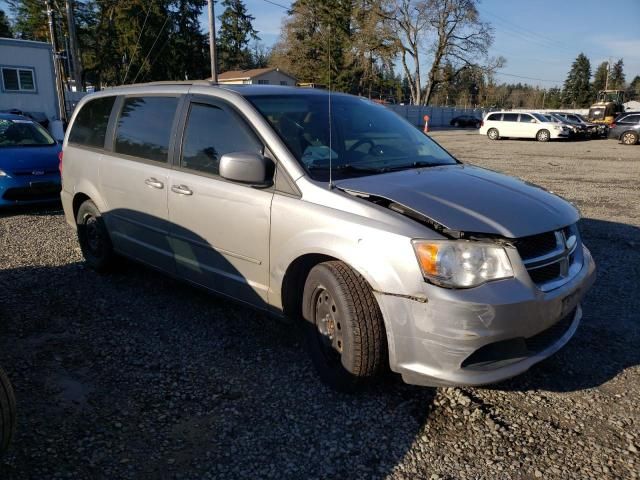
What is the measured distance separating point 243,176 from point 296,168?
0.34m

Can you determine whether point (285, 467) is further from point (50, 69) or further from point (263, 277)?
point (50, 69)

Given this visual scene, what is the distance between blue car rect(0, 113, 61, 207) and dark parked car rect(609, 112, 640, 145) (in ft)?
86.8

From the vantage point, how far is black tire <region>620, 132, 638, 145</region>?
84.3 feet

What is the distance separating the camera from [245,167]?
320cm

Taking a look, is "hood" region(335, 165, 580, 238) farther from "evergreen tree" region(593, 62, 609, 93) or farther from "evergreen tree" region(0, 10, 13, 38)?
"evergreen tree" region(593, 62, 609, 93)

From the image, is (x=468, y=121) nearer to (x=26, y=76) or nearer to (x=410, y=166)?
(x=26, y=76)

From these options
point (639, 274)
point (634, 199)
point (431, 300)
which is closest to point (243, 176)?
point (431, 300)

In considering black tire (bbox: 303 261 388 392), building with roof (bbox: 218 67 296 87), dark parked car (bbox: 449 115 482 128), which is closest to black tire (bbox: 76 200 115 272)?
black tire (bbox: 303 261 388 392)

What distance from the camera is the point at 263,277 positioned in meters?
3.42

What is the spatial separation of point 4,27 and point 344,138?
67.7 m

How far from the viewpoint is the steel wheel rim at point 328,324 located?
3029 millimetres

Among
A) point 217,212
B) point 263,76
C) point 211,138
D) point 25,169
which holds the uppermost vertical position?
point 263,76

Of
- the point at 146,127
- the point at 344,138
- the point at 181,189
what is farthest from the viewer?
the point at 146,127

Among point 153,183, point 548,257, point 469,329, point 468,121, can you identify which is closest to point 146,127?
point 153,183
